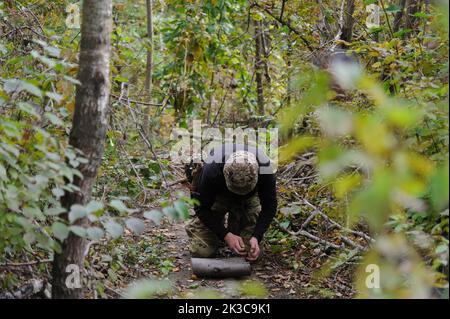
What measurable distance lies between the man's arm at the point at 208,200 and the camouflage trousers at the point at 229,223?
11 cm

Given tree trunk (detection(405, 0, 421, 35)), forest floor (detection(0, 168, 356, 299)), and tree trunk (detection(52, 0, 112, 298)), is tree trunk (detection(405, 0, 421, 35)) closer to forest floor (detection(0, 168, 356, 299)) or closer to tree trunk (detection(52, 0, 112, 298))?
forest floor (detection(0, 168, 356, 299))

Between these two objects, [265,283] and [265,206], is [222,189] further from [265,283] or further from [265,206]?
A: [265,283]

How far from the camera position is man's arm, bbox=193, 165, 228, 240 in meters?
4.41

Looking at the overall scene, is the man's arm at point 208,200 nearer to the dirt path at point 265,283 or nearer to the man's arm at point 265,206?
the man's arm at point 265,206

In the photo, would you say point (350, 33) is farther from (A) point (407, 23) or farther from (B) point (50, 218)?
(B) point (50, 218)

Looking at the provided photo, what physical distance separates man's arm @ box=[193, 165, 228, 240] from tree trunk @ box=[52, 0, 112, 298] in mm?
1499

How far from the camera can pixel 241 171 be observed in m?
4.15

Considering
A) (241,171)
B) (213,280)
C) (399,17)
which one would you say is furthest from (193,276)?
(399,17)

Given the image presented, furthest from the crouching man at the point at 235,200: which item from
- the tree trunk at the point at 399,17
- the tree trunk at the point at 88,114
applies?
the tree trunk at the point at 399,17

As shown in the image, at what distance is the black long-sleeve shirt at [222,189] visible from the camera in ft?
14.5

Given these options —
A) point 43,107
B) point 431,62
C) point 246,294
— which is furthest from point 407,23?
point 43,107

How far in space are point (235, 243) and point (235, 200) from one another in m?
0.43

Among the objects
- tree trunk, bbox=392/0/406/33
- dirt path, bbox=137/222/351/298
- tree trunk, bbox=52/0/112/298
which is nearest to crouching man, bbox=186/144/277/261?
dirt path, bbox=137/222/351/298
